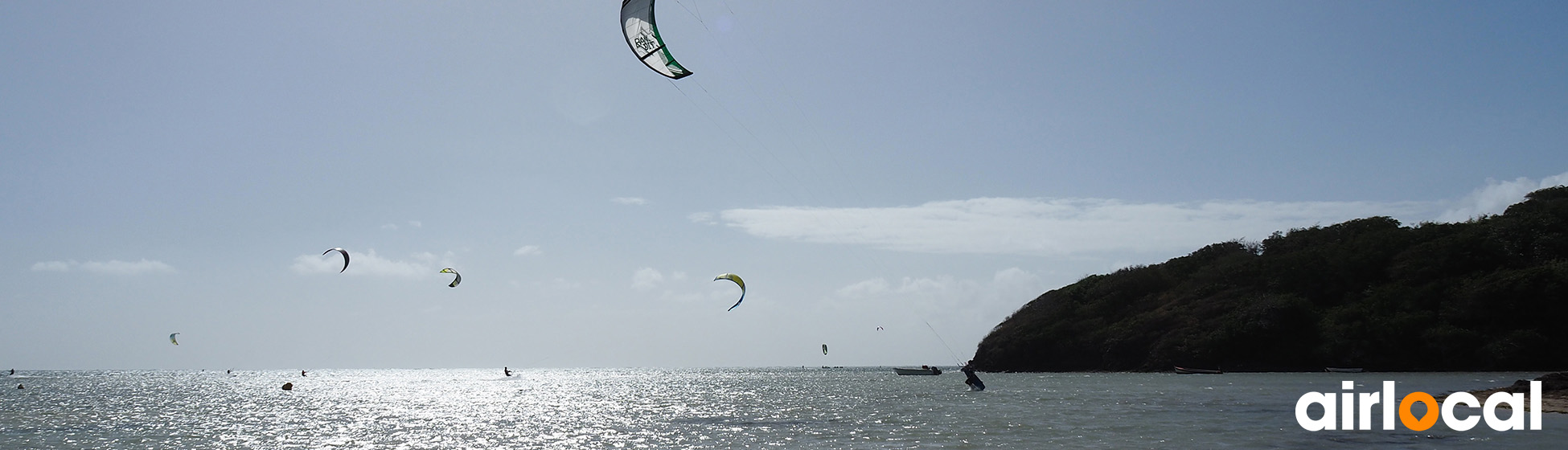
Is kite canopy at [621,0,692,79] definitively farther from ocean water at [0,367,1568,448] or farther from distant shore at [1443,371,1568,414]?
distant shore at [1443,371,1568,414]

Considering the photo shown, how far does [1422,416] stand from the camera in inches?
949

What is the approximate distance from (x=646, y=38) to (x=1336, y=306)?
259 feet

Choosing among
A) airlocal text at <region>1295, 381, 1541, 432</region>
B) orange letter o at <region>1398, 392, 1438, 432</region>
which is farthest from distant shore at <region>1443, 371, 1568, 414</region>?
orange letter o at <region>1398, 392, 1438, 432</region>

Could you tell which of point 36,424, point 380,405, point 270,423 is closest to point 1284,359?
point 380,405

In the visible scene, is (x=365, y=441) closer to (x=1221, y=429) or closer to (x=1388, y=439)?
(x=1221, y=429)

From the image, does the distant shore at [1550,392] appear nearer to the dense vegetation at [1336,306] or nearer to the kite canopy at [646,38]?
the kite canopy at [646,38]


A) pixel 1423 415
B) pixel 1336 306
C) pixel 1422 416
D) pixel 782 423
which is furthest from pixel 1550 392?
pixel 1336 306

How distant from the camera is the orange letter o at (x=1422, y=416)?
21656 mm

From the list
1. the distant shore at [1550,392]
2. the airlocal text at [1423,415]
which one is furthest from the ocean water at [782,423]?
the distant shore at [1550,392]

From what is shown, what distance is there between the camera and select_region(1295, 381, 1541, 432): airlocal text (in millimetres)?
21391

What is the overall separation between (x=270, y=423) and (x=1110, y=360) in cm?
7269

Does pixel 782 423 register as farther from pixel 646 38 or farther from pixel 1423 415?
pixel 1423 415

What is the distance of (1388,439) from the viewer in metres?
19.0

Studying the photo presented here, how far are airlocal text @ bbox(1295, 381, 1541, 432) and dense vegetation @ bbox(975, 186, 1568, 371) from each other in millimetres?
41468
